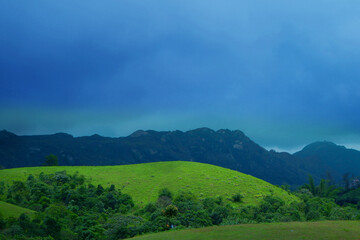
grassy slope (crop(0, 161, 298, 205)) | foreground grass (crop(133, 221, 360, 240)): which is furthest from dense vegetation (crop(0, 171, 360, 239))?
foreground grass (crop(133, 221, 360, 240))

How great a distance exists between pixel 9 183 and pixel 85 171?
62.9 ft

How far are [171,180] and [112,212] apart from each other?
856 inches

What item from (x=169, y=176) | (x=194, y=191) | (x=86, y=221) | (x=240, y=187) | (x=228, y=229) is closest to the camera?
(x=228, y=229)

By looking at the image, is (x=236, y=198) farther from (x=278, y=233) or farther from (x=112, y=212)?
(x=278, y=233)

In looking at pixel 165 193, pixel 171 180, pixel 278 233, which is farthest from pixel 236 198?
pixel 278 233

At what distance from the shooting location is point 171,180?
74.1m

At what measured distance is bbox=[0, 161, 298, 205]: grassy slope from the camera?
67.0m

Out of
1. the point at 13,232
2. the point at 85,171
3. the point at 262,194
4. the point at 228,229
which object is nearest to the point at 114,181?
the point at 85,171

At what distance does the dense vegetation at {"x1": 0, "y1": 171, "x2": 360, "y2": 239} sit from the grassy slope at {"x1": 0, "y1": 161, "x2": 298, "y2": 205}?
347 centimetres

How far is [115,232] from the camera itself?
38219mm

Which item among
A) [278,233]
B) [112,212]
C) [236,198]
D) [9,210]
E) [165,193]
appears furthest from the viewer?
[165,193]

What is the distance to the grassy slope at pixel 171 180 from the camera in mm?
67000

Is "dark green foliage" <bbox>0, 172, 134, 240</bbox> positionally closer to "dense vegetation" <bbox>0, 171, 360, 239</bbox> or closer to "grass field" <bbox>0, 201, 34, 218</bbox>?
"dense vegetation" <bbox>0, 171, 360, 239</bbox>

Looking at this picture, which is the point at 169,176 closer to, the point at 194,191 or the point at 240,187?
the point at 194,191
